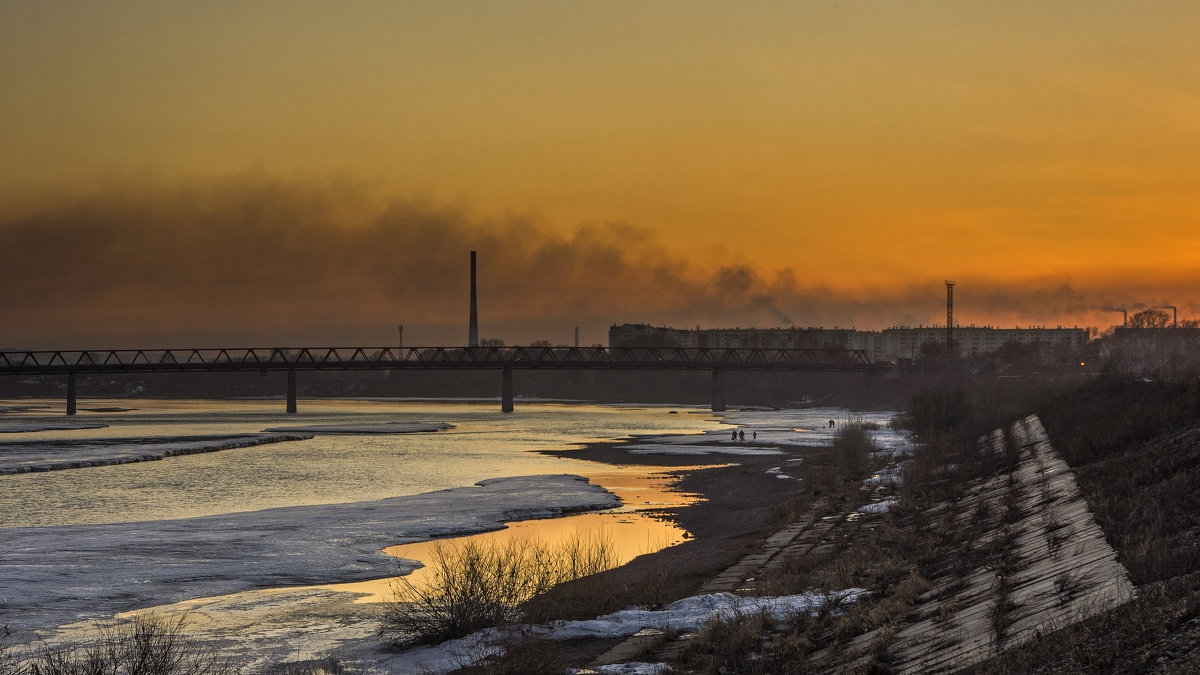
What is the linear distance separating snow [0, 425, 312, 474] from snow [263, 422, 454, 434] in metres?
7.91

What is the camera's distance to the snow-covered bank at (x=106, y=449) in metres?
68.2

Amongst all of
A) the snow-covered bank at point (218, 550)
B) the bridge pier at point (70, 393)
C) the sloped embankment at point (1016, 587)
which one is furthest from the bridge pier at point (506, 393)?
the sloped embankment at point (1016, 587)

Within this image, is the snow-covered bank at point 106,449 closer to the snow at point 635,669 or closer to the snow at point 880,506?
the snow at point 880,506

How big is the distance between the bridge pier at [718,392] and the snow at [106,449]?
91.0 m

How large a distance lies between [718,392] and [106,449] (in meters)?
118

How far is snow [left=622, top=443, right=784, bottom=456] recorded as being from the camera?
78.1 meters

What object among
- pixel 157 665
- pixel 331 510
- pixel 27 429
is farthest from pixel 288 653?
pixel 27 429

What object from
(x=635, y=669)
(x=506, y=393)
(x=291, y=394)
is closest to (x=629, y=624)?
(x=635, y=669)

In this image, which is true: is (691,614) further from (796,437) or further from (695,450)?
(796,437)

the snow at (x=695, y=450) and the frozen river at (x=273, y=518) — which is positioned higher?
the frozen river at (x=273, y=518)

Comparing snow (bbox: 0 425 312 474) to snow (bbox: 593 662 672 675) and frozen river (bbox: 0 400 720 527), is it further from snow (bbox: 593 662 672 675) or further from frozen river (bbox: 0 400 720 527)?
snow (bbox: 593 662 672 675)

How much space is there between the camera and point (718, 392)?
186000mm

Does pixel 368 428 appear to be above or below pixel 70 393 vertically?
below

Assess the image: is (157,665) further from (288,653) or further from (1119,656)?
(1119,656)
